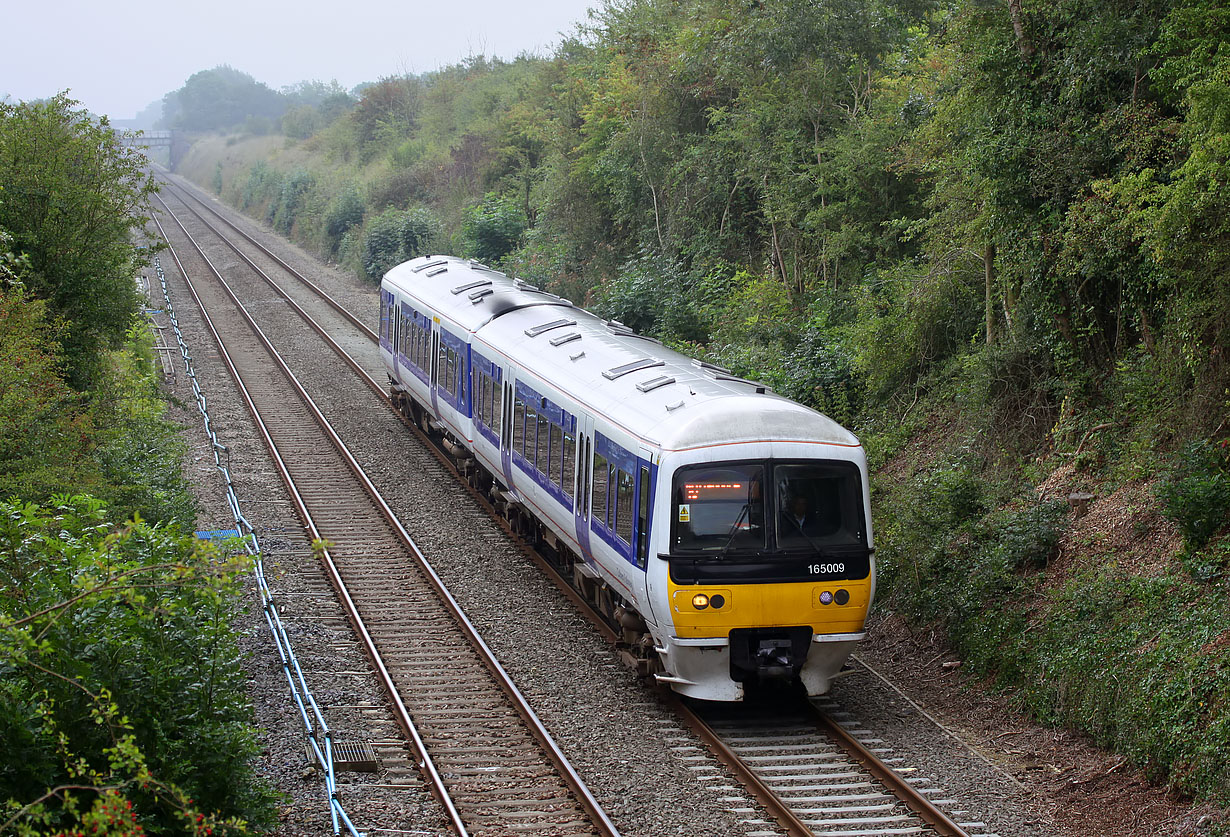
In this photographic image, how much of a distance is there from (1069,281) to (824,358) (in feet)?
18.9

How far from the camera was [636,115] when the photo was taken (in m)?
31.3

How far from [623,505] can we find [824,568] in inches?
81.5

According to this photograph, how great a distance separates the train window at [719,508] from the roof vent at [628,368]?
2768 millimetres

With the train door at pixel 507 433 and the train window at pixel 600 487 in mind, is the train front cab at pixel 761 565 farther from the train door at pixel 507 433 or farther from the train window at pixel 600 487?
the train door at pixel 507 433

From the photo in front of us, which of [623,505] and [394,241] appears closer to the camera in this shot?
[623,505]

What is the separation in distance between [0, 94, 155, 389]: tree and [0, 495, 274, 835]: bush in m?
11.5

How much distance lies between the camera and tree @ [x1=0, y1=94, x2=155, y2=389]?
1884 cm

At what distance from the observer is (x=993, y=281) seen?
16141 mm

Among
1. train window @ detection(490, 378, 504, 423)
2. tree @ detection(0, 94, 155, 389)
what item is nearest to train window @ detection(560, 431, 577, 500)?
train window @ detection(490, 378, 504, 423)

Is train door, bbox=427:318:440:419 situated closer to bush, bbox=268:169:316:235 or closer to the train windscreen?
the train windscreen

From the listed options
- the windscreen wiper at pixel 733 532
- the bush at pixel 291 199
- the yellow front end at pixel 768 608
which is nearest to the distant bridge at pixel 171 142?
the bush at pixel 291 199

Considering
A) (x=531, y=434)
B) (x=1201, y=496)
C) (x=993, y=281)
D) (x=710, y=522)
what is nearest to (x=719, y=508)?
(x=710, y=522)

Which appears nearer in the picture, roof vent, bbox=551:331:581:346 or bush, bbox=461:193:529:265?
roof vent, bbox=551:331:581:346

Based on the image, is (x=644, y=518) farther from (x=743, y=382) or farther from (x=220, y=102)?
(x=220, y=102)
